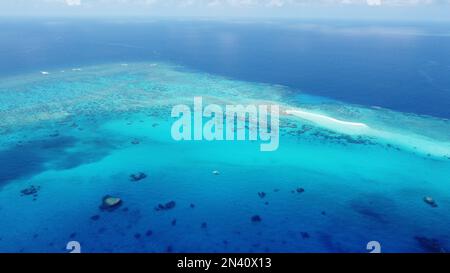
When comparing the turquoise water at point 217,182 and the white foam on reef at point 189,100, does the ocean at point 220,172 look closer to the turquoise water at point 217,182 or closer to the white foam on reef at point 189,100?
the turquoise water at point 217,182

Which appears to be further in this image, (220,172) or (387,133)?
(387,133)

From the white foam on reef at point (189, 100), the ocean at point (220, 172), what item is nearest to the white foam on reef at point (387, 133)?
the white foam on reef at point (189, 100)

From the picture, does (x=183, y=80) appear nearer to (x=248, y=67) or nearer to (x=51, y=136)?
(x=248, y=67)

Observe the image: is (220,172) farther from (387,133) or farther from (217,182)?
(387,133)

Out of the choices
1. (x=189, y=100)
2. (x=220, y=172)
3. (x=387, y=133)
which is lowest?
(x=220, y=172)

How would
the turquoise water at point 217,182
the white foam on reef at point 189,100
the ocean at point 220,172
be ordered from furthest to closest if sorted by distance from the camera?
the white foam on reef at point 189,100
the ocean at point 220,172
the turquoise water at point 217,182

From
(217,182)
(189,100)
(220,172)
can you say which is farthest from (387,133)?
(189,100)

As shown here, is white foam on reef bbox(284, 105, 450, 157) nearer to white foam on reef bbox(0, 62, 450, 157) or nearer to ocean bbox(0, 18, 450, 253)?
white foam on reef bbox(0, 62, 450, 157)

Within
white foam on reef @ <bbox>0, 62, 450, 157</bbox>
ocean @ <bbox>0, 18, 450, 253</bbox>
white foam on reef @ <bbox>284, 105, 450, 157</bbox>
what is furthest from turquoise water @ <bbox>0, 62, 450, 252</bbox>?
white foam on reef @ <bbox>0, 62, 450, 157</bbox>
